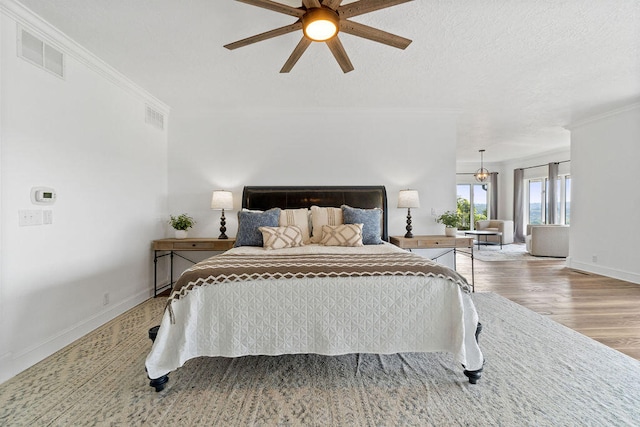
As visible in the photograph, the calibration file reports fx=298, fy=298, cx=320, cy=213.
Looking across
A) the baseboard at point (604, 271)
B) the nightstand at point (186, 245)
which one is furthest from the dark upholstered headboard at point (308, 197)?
the baseboard at point (604, 271)

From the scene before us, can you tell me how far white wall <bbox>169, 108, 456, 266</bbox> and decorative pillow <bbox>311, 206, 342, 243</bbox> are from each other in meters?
0.78

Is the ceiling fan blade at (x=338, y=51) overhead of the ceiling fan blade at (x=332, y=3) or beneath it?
beneath

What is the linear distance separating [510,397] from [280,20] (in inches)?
122

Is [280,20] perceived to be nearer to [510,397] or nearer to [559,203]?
[510,397]

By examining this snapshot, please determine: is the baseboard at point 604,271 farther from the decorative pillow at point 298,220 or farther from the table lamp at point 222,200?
the table lamp at point 222,200

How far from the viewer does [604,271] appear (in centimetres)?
482

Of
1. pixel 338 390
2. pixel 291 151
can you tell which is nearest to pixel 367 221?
pixel 291 151

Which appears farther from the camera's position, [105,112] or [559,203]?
[559,203]

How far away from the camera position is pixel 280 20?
2.39 m

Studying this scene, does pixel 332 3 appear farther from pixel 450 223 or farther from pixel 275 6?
pixel 450 223

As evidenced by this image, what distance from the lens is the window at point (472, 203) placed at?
10188mm

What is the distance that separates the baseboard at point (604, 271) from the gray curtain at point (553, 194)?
3096 millimetres

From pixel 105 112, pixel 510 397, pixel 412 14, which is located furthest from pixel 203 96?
pixel 510 397

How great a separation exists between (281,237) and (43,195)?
2.00m
